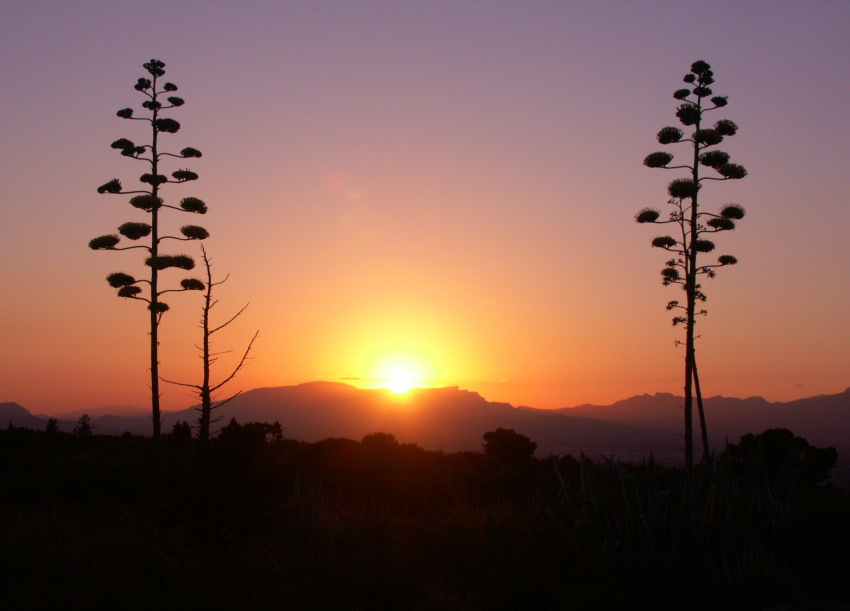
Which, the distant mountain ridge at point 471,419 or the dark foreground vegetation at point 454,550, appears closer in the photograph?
the dark foreground vegetation at point 454,550

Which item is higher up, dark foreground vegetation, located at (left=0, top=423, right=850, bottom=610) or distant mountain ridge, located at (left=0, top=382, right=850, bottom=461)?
dark foreground vegetation, located at (left=0, top=423, right=850, bottom=610)

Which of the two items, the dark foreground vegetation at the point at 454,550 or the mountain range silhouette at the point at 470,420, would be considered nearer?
the dark foreground vegetation at the point at 454,550

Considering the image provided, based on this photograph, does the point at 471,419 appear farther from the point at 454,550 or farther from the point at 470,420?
the point at 454,550

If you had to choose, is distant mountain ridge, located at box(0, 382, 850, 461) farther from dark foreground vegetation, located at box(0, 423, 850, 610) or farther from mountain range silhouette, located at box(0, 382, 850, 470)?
dark foreground vegetation, located at box(0, 423, 850, 610)

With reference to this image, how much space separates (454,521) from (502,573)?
2.35m

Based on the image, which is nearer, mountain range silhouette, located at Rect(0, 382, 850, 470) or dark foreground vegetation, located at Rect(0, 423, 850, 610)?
dark foreground vegetation, located at Rect(0, 423, 850, 610)

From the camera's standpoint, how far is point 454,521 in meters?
10.2

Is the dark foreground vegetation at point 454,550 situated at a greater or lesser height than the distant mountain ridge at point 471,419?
greater

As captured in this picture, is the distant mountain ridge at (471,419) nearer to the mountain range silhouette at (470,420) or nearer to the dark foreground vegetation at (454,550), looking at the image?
the mountain range silhouette at (470,420)

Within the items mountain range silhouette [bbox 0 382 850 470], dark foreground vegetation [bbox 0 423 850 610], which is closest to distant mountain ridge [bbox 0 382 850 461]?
mountain range silhouette [bbox 0 382 850 470]

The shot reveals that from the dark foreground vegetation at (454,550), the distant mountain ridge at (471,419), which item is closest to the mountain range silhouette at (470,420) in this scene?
the distant mountain ridge at (471,419)

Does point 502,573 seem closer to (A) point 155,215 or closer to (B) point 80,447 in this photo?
(A) point 155,215

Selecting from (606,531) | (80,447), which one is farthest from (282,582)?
(80,447)

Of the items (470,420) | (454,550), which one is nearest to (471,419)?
(470,420)
